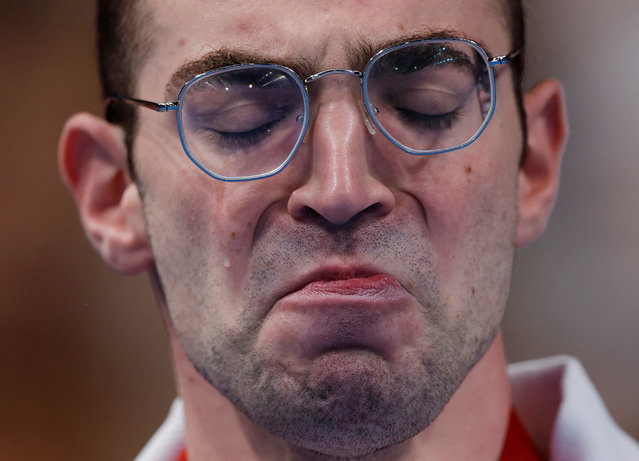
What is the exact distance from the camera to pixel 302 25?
924 mm

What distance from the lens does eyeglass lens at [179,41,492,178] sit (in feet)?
3.02

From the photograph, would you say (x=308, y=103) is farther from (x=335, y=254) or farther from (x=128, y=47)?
(x=128, y=47)

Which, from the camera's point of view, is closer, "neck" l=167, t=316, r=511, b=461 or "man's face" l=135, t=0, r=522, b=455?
"man's face" l=135, t=0, r=522, b=455

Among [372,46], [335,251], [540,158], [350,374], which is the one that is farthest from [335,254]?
[540,158]

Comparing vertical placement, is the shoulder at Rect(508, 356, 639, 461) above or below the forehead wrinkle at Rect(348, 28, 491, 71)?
below

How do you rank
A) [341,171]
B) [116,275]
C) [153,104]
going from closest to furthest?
[341,171]
[153,104]
[116,275]

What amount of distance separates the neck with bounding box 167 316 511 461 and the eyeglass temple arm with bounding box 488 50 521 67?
34 centimetres

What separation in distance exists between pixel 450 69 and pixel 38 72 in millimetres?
658

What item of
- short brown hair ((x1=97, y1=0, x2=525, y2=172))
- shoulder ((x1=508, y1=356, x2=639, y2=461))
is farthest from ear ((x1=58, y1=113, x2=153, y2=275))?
shoulder ((x1=508, y1=356, x2=639, y2=461))

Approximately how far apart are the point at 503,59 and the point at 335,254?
327 millimetres

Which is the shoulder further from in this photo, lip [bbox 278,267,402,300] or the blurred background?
lip [bbox 278,267,402,300]

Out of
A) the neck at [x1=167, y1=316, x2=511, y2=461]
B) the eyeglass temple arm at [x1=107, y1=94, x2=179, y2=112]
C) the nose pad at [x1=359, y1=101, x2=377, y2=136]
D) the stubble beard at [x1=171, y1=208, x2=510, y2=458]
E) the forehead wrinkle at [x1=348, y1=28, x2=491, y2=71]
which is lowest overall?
the neck at [x1=167, y1=316, x2=511, y2=461]

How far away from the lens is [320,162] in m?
0.89

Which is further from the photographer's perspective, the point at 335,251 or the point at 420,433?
the point at 420,433
